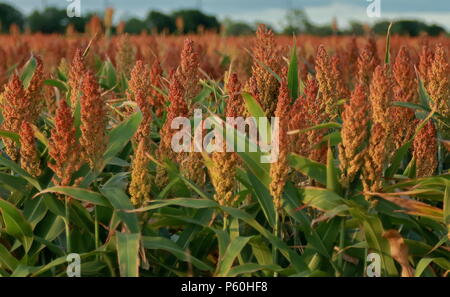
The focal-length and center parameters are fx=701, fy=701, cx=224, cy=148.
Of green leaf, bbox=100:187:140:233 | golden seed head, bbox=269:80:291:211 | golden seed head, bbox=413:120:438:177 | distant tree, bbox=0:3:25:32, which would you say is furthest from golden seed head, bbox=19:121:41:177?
distant tree, bbox=0:3:25:32

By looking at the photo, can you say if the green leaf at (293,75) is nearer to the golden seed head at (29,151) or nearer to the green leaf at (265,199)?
the green leaf at (265,199)

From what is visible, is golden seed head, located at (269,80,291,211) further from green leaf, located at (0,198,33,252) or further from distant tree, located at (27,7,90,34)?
distant tree, located at (27,7,90,34)

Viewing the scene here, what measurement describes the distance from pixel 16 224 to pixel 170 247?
1.60 feet

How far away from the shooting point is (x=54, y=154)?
1856 mm

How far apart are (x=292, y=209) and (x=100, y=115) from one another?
58 cm

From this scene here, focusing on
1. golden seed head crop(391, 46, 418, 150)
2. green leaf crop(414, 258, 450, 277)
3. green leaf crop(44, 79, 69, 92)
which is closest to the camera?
green leaf crop(414, 258, 450, 277)

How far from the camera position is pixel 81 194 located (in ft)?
6.36

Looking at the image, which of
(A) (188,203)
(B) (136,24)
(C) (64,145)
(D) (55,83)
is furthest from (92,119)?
(B) (136,24)

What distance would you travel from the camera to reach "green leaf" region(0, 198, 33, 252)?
2039 mm

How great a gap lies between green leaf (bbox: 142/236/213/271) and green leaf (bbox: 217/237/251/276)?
91 mm

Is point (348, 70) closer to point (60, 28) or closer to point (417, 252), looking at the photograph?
point (417, 252)

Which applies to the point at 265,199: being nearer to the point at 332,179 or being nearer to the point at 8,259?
the point at 332,179

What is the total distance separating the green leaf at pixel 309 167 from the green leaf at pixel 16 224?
Result: 80 cm
